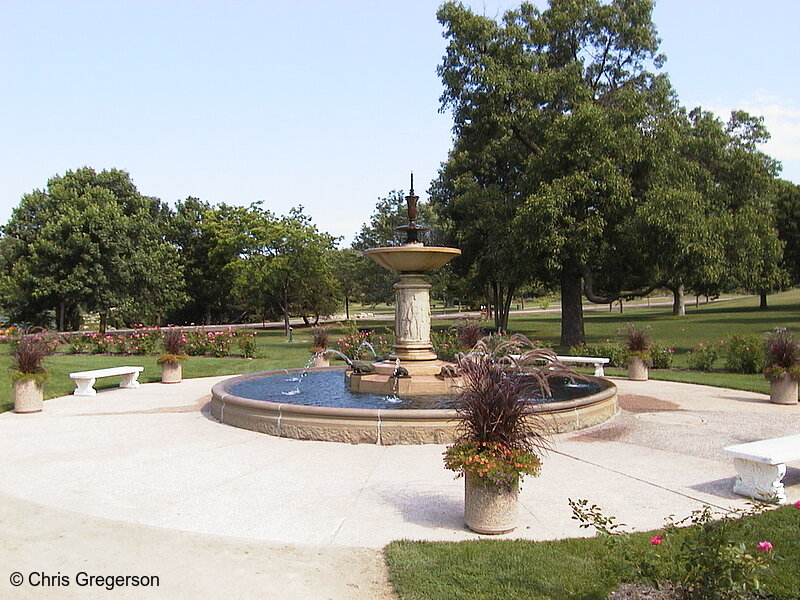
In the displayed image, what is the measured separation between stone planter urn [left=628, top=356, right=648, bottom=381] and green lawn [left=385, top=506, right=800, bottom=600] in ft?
32.9

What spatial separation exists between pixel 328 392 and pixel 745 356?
10.9 m

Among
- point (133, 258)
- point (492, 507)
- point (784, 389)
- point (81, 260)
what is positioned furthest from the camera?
point (133, 258)

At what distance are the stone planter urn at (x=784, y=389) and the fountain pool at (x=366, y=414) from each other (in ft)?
9.74

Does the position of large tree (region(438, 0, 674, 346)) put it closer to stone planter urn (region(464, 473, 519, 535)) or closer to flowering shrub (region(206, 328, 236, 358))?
flowering shrub (region(206, 328, 236, 358))

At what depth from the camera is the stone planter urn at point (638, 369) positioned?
15.1m

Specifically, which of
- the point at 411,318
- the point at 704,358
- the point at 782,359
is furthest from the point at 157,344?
the point at 782,359

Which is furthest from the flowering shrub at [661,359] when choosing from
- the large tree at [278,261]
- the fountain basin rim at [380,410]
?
the large tree at [278,261]

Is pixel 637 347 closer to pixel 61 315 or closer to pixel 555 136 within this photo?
pixel 555 136

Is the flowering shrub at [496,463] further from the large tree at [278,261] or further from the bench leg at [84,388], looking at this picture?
the large tree at [278,261]

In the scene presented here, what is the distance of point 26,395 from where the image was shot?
37.7ft

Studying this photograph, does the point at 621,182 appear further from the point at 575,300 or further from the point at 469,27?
the point at 469,27

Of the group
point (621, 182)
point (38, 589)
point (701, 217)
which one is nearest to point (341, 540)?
point (38, 589)

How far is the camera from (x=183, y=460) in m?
7.90

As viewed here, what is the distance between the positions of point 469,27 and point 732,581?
23114 mm
